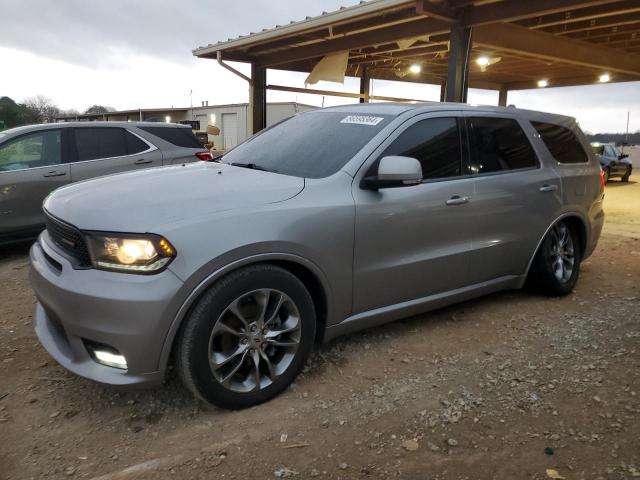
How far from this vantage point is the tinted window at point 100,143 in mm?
6579

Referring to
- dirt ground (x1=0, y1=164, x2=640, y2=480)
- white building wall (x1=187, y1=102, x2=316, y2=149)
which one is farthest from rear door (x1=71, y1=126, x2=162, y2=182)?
white building wall (x1=187, y1=102, x2=316, y2=149)

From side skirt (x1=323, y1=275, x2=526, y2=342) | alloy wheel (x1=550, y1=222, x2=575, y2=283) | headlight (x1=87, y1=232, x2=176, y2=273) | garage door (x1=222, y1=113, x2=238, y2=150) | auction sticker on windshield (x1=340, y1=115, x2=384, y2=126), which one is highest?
garage door (x1=222, y1=113, x2=238, y2=150)

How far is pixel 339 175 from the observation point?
315 cm

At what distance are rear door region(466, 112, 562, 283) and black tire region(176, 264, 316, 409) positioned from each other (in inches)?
63.4

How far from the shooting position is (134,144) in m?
6.90

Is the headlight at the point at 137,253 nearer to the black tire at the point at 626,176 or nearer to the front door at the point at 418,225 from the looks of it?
the front door at the point at 418,225

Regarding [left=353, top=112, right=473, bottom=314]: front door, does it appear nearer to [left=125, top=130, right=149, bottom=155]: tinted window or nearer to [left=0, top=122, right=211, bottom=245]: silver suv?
[left=0, top=122, right=211, bottom=245]: silver suv

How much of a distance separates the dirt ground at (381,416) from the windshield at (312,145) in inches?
51.2

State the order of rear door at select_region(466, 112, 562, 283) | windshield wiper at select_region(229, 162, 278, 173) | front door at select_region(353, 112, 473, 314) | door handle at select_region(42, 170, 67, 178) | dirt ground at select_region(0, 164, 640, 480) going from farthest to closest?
door handle at select_region(42, 170, 67, 178), rear door at select_region(466, 112, 562, 283), windshield wiper at select_region(229, 162, 278, 173), front door at select_region(353, 112, 473, 314), dirt ground at select_region(0, 164, 640, 480)

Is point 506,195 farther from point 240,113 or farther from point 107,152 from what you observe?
point 240,113

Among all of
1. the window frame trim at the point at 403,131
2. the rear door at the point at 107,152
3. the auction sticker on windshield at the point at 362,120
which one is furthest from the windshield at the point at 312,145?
the rear door at the point at 107,152

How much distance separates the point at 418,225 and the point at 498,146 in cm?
123

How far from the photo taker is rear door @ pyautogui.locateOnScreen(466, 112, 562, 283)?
386 centimetres

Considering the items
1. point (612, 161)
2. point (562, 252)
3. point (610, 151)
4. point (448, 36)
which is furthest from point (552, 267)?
point (610, 151)
